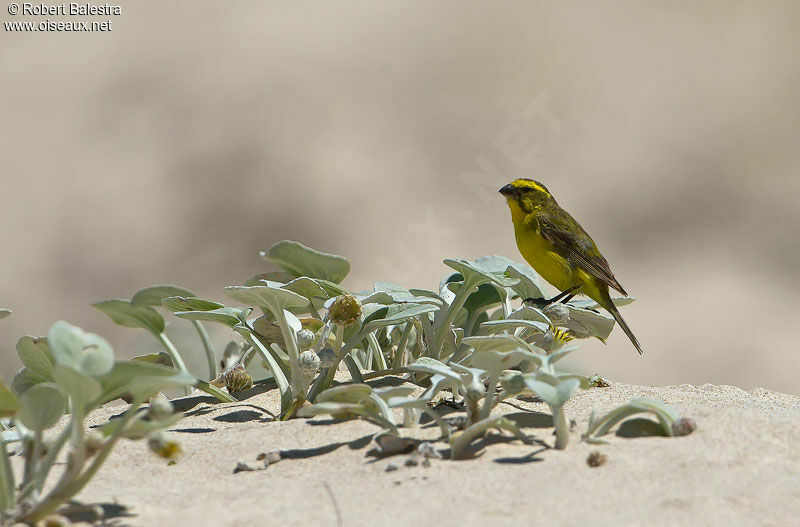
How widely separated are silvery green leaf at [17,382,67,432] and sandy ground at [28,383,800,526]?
266 mm

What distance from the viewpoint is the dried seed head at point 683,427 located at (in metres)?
2.51

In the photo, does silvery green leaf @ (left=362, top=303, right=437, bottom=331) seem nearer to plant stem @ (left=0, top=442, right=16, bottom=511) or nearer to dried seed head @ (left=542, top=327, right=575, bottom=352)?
dried seed head @ (left=542, top=327, right=575, bottom=352)

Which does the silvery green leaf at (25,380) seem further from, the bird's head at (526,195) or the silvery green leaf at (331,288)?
the bird's head at (526,195)

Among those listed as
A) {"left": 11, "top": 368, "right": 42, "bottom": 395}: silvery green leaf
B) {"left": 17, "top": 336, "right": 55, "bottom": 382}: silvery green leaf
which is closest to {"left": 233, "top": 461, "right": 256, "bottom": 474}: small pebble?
{"left": 17, "top": 336, "right": 55, "bottom": 382}: silvery green leaf

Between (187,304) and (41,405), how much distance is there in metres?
1.21

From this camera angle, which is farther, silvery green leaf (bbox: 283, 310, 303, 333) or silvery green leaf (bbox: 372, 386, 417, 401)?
silvery green leaf (bbox: 283, 310, 303, 333)

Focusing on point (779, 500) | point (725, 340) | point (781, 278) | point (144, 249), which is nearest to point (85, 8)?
point (144, 249)

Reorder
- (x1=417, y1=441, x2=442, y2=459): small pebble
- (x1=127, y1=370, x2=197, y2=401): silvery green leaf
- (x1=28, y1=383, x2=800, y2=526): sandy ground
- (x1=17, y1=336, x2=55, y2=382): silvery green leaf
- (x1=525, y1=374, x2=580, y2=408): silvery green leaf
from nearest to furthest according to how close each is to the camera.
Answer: (x1=127, y1=370, x2=197, y2=401): silvery green leaf < (x1=28, y1=383, x2=800, y2=526): sandy ground < (x1=525, y1=374, x2=580, y2=408): silvery green leaf < (x1=417, y1=441, x2=442, y2=459): small pebble < (x1=17, y1=336, x2=55, y2=382): silvery green leaf

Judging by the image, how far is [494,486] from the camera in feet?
7.21

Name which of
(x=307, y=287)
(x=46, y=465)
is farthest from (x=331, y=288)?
(x=46, y=465)

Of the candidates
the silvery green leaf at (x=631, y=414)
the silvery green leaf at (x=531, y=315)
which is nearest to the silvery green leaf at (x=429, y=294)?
the silvery green leaf at (x=531, y=315)

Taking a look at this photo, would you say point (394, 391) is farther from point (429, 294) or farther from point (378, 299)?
point (429, 294)

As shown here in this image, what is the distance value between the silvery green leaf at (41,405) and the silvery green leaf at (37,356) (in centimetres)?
124

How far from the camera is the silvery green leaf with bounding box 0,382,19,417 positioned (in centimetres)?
206
